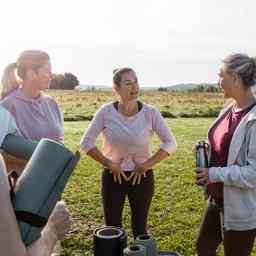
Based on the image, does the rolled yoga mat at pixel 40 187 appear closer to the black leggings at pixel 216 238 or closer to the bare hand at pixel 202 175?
the bare hand at pixel 202 175

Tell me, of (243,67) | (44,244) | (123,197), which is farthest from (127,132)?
(44,244)

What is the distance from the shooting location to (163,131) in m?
4.63

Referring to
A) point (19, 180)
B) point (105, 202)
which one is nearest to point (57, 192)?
point (19, 180)

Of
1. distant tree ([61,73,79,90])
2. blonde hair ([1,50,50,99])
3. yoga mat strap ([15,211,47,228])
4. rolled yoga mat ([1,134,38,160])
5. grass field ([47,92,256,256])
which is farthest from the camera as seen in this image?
distant tree ([61,73,79,90])

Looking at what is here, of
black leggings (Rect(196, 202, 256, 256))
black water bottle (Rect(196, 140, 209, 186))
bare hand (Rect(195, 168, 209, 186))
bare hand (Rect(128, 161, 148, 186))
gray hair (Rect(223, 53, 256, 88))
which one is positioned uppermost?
gray hair (Rect(223, 53, 256, 88))

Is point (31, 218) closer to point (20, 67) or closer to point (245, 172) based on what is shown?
point (245, 172)

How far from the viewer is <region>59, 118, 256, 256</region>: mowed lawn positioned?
5.59 metres

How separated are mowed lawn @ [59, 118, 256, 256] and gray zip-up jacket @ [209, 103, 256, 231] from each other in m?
1.91

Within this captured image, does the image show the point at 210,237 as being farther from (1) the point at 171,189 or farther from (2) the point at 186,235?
(1) the point at 171,189

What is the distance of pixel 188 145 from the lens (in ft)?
45.8

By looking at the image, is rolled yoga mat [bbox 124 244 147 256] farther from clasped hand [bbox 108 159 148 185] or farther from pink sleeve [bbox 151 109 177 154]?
pink sleeve [bbox 151 109 177 154]

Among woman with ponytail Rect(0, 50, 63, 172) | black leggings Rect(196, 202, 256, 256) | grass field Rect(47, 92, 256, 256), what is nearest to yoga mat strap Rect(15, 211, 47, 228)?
black leggings Rect(196, 202, 256, 256)

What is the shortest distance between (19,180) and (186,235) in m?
4.23

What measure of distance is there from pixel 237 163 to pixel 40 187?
6.38ft
